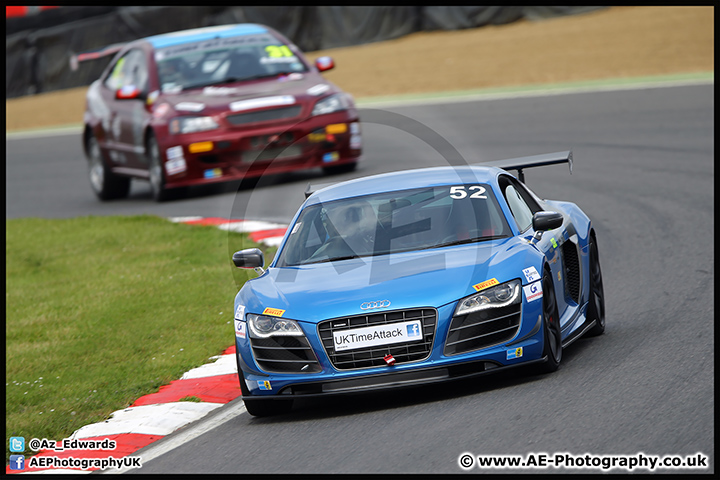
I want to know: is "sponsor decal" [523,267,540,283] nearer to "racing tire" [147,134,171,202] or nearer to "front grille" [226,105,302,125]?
"front grille" [226,105,302,125]

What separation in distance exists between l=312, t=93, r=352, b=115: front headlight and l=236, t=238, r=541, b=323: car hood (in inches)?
309

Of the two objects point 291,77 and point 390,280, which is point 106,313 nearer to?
point 390,280

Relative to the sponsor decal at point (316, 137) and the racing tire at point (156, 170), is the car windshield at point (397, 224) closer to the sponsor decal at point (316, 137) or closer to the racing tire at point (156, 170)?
the sponsor decal at point (316, 137)

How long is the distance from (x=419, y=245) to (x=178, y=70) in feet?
29.2

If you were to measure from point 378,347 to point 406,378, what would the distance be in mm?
227

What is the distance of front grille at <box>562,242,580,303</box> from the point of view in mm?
7383

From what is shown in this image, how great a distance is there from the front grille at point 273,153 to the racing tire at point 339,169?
842 mm

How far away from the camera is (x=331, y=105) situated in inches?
580

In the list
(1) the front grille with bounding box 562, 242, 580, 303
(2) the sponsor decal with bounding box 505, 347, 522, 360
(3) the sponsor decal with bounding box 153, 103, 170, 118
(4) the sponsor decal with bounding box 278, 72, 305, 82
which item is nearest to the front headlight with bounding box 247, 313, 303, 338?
(2) the sponsor decal with bounding box 505, 347, 522, 360

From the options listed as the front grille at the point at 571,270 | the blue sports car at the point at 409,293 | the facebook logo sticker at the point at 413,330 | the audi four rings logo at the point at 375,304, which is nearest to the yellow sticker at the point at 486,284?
the blue sports car at the point at 409,293

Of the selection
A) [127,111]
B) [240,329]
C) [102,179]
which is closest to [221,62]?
[127,111]

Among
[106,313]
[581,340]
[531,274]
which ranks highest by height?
[531,274]

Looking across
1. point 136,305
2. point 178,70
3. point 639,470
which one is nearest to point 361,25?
point 178,70

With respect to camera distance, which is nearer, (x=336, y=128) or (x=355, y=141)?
(x=336, y=128)
